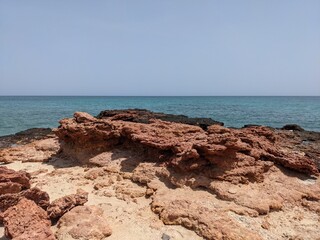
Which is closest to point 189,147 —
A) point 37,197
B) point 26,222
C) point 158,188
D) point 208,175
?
point 208,175

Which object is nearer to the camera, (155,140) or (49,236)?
(49,236)

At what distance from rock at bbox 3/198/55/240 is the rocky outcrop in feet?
11.5

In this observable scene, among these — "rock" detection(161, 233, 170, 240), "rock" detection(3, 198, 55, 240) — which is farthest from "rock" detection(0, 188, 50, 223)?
"rock" detection(161, 233, 170, 240)

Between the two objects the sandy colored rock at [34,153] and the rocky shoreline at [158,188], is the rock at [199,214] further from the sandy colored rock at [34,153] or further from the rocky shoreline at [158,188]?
the sandy colored rock at [34,153]

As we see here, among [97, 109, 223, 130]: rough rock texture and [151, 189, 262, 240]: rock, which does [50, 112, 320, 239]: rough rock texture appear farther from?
[97, 109, 223, 130]: rough rock texture

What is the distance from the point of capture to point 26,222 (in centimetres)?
509

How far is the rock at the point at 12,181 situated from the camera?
6626 mm

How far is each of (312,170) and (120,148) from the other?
5862mm

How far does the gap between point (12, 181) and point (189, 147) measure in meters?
4.53

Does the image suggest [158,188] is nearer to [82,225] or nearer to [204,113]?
[82,225]

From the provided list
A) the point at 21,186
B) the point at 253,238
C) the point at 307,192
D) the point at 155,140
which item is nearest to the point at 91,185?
the point at 21,186

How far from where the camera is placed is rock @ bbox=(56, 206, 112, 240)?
517cm

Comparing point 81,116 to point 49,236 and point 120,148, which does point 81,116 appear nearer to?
point 120,148

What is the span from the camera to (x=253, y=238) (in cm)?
512
